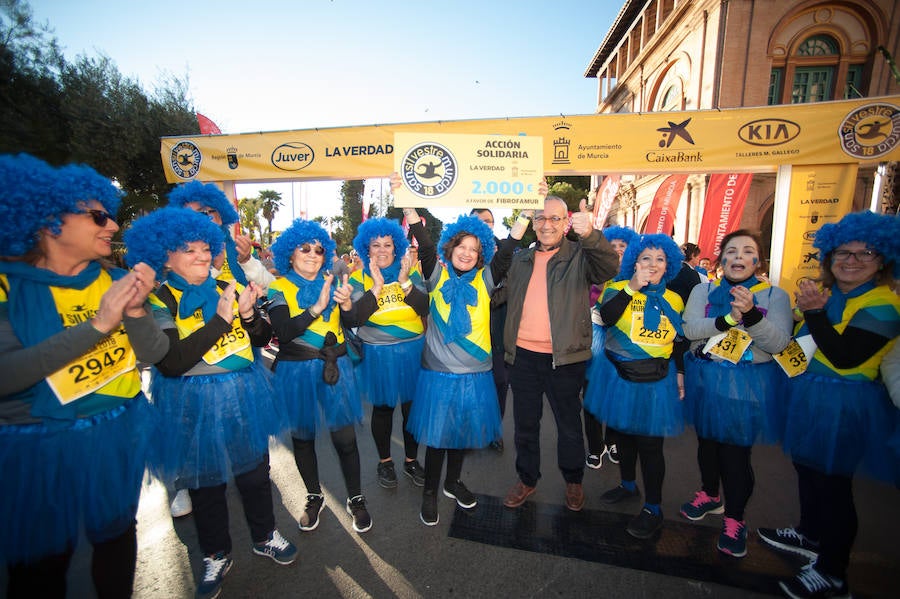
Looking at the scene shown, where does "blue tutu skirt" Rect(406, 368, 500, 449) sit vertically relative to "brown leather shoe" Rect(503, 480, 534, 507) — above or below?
above

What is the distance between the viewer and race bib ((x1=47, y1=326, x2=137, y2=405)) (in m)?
1.68

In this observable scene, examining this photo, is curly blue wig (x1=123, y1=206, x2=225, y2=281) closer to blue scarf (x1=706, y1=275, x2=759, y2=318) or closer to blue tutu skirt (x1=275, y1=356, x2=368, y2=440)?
blue tutu skirt (x1=275, y1=356, x2=368, y2=440)

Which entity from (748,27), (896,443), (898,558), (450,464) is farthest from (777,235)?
(748,27)

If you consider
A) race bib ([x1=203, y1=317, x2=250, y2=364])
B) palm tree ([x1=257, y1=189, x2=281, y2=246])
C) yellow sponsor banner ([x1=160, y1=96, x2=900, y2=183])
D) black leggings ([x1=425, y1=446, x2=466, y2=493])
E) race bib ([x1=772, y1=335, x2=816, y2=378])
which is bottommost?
black leggings ([x1=425, y1=446, x2=466, y2=493])

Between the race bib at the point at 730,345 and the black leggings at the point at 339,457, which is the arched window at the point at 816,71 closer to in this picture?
the race bib at the point at 730,345

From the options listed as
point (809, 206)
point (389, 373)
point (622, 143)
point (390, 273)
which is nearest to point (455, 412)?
point (389, 373)

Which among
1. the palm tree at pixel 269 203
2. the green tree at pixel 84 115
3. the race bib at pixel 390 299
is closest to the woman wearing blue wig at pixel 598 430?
the race bib at pixel 390 299

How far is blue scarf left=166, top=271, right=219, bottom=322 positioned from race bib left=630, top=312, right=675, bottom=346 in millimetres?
2891

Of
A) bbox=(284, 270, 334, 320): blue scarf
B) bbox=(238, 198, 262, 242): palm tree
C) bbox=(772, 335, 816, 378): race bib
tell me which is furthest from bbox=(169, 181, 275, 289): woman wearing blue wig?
bbox=(238, 198, 262, 242): palm tree

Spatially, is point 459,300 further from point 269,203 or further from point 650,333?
point 269,203

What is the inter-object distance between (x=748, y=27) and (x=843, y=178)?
11.5 metres

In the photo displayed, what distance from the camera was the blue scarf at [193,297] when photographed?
7.18 feet

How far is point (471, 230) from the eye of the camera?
3.03 m

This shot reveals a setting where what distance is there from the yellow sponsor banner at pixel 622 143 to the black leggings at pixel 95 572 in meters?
5.53
